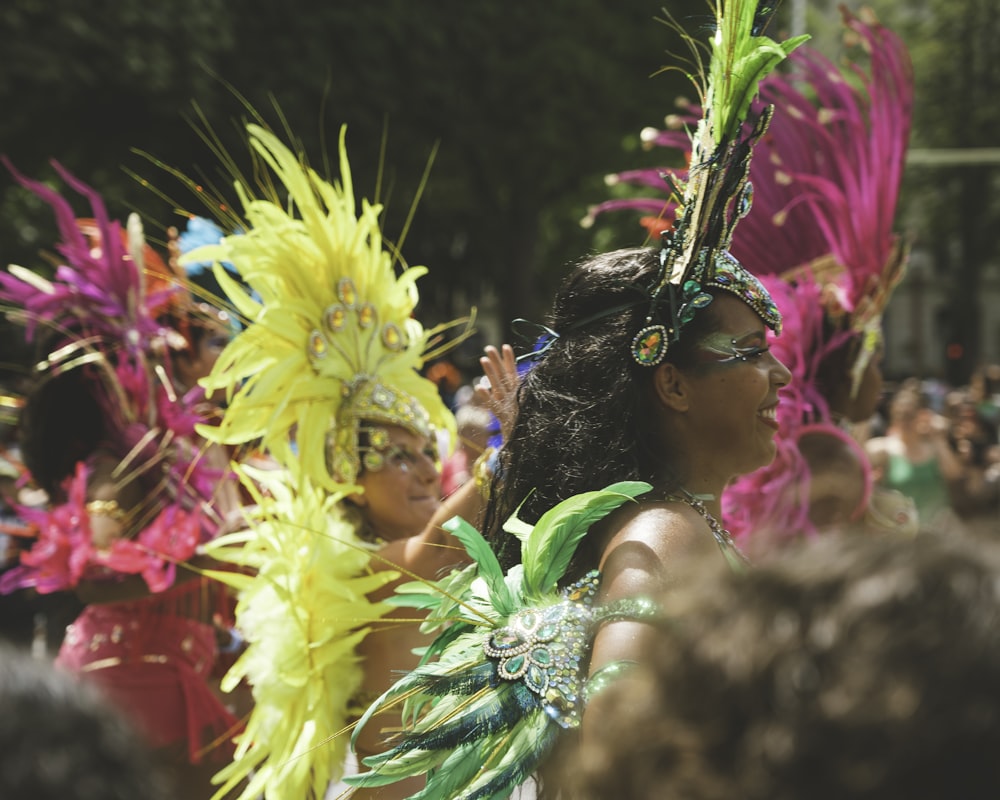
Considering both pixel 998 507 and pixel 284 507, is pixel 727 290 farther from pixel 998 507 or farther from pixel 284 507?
pixel 998 507

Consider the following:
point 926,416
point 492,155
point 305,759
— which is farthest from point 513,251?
point 305,759

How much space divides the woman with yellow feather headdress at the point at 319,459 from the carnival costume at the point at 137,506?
0.63 metres

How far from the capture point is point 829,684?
817 mm

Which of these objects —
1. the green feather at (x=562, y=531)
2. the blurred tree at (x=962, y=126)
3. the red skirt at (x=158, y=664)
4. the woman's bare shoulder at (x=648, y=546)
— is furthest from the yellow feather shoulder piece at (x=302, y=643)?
the blurred tree at (x=962, y=126)

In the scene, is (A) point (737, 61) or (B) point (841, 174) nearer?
(A) point (737, 61)

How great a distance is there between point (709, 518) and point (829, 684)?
123cm

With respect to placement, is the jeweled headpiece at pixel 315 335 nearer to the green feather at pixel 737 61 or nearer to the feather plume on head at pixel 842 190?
the feather plume on head at pixel 842 190

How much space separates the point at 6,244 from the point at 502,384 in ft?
27.7

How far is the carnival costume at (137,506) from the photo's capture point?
13.9 ft

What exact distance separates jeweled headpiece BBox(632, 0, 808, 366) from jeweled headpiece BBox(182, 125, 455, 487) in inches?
53.5

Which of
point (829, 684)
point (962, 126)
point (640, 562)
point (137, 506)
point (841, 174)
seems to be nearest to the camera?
point (829, 684)

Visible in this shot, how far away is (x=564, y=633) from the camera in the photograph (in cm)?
186

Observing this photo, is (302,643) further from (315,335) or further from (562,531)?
(562,531)

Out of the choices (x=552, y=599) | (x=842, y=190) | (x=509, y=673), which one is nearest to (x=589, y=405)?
(x=552, y=599)
